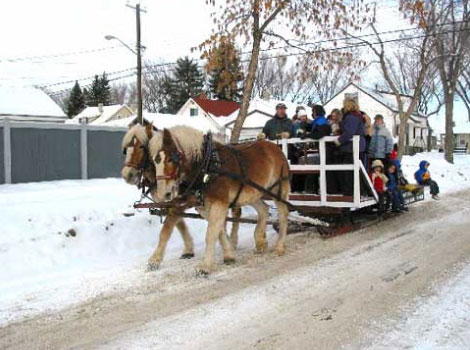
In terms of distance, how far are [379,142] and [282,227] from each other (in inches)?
133

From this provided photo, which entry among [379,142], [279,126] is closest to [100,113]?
[279,126]

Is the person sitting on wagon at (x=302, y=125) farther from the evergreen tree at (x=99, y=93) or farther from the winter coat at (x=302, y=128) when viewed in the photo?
the evergreen tree at (x=99, y=93)

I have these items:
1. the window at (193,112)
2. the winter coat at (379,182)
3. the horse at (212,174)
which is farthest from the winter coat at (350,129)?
the window at (193,112)

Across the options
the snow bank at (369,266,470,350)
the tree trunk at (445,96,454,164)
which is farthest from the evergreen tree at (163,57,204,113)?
the snow bank at (369,266,470,350)

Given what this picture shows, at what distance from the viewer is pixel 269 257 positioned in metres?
7.16

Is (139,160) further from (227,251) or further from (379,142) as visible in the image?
(379,142)

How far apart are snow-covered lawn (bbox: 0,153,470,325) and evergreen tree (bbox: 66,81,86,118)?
63631 mm

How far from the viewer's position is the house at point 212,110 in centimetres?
4934

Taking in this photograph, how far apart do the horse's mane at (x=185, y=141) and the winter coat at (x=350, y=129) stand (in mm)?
2897

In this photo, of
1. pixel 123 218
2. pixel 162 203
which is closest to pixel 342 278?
pixel 162 203

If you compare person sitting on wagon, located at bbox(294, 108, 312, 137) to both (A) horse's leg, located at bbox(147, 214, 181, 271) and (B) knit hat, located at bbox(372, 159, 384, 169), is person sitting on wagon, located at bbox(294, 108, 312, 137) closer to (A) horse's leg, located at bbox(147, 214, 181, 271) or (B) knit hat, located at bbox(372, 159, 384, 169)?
(B) knit hat, located at bbox(372, 159, 384, 169)

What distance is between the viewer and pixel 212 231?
6.14 m

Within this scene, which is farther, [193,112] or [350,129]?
[193,112]

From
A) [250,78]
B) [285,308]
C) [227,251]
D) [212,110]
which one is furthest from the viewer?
[212,110]
